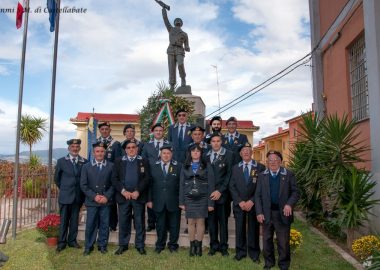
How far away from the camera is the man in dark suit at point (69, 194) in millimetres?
5863

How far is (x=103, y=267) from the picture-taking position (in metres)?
4.97

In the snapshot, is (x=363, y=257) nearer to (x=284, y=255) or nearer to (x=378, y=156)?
(x=284, y=255)

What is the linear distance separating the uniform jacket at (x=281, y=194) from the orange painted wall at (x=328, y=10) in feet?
17.8

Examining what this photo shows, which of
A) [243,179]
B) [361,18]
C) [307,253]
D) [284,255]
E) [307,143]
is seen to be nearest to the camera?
[284,255]

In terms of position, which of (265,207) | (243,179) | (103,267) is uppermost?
(243,179)

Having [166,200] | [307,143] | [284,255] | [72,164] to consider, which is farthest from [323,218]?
[72,164]

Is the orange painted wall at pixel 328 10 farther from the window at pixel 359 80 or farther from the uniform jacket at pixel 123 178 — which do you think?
the uniform jacket at pixel 123 178

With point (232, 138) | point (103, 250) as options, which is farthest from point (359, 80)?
point (103, 250)

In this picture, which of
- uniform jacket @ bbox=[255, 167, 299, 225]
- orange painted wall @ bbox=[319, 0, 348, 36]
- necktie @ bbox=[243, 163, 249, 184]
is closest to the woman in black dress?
necktie @ bbox=[243, 163, 249, 184]

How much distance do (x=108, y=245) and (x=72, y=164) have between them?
146 cm

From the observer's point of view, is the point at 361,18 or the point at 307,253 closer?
the point at 307,253

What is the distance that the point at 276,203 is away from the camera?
4887 millimetres

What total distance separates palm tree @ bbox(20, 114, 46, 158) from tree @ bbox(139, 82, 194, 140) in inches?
442

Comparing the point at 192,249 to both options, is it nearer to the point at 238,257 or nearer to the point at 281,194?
the point at 238,257
